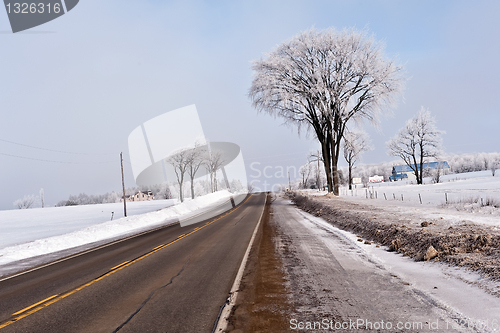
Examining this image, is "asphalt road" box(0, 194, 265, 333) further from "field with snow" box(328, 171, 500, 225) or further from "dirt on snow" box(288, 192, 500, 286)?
"field with snow" box(328, 171, 500, 225)

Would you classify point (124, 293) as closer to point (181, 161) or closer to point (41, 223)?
point (41, 223)

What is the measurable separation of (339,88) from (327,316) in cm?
2580

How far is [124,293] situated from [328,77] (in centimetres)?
2613

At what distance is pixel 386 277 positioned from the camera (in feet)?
19.9

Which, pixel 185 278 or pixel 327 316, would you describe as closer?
pixel 327 316

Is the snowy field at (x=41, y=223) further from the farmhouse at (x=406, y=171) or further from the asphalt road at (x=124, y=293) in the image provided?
the farmhouse at (x=406, y=171)

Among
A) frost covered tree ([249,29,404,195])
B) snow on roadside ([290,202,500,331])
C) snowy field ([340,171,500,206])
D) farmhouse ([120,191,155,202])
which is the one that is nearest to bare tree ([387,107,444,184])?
snowy field ([340,171,500,206])

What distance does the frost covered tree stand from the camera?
26719 millimetres

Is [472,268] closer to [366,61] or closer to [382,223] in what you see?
[382,223]

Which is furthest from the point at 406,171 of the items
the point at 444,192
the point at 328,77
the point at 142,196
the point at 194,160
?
the point at 328,77

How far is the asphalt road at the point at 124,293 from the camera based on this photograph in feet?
14.3

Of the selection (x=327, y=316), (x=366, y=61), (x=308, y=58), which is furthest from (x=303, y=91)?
(x=327, y=316)

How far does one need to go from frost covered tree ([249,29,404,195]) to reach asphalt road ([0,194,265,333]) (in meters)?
20.8

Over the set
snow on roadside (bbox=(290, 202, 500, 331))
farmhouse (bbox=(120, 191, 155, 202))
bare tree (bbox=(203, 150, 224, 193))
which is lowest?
farmhouse (bbox=(120, 191, 155, 202))
